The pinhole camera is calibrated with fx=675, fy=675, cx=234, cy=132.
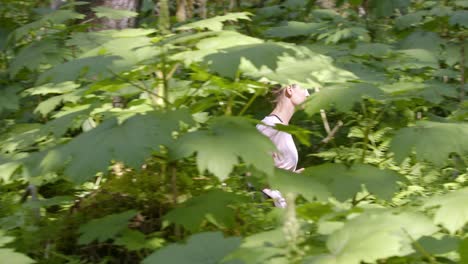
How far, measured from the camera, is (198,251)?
204 centimetres

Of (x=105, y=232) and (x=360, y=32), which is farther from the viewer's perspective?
(x=360, y=32)

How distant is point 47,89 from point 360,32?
2.56 meters

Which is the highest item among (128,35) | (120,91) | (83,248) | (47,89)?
(128,35)

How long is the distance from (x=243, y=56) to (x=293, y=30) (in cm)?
304

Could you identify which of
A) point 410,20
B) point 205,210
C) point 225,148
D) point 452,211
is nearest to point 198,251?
point 225,148

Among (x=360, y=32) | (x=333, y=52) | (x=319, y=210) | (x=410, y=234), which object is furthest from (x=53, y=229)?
(x=360, y=32)

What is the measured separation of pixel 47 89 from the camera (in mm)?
4238

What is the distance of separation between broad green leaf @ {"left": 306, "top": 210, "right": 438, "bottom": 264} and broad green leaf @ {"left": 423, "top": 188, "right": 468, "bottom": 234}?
153 millimetres

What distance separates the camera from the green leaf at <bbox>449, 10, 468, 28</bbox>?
5.27 m

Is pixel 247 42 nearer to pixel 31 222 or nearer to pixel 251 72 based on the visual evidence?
pixel 251 72

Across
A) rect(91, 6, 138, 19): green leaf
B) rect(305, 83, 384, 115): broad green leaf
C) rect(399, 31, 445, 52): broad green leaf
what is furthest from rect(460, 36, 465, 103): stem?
rect(91, 6, 138, 19): green leaf

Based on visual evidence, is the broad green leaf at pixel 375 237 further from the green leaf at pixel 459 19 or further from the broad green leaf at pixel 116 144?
the green leaf at pixel 459 19

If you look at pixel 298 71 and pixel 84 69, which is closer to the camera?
pixel 84 69

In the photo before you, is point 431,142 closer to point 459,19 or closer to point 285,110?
point 285,110
